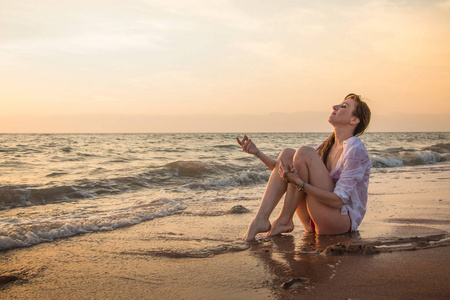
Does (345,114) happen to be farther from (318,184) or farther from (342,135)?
(318,184)

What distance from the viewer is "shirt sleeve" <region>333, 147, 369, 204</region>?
10.7ft

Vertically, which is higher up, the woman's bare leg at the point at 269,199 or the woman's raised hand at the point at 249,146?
the woman's raised hand at the point at 249,146

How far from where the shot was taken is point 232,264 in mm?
2758

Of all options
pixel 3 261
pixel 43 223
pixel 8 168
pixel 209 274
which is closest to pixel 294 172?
pixel 209 274

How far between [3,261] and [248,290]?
204 cm

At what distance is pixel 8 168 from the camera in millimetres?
10305

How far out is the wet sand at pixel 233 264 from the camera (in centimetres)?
220

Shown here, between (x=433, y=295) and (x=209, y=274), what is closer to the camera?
(x=433, y=295)

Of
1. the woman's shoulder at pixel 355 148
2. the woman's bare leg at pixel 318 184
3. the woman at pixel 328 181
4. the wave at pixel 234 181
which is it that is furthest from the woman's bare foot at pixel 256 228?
the wave at pixel 234 181

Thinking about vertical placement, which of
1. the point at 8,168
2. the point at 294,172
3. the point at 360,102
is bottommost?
the point at 8,168

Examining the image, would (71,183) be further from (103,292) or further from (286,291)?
(286,291)

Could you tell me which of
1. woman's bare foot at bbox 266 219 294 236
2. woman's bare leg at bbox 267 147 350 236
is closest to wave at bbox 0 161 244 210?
woman's bare foot at bbox 266 219 294 236

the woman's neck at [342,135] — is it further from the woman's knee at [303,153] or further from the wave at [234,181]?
the wave at [234,181]

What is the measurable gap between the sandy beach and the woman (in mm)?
156
